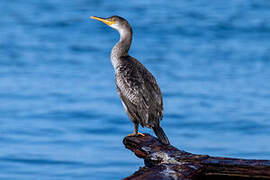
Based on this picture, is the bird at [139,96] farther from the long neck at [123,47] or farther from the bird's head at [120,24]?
the bird's head at [120,24]

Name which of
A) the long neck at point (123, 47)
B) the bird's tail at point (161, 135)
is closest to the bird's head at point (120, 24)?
the long neck at point (123, 47)

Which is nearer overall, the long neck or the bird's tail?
the bird's tail

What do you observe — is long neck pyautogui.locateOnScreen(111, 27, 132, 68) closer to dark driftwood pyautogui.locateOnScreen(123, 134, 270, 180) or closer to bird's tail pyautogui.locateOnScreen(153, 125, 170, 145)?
bird's tail pyautogui.locateOnScreen(153, 125, 170, 145)

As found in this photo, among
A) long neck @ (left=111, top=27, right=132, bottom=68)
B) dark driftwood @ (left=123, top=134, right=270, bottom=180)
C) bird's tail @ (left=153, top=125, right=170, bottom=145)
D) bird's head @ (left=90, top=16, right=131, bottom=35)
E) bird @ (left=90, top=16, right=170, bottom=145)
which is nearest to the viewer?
dark driftwood @ (left=123, top=134, right=270, bottom=180)

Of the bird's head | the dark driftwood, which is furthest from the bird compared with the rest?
the dark driftwood

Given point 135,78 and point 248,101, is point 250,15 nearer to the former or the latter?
point 248,101

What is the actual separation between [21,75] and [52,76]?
80 centimetres

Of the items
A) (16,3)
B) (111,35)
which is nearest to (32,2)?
(16,3)

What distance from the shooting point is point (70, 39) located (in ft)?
73.0

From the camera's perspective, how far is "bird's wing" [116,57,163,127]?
708 cm

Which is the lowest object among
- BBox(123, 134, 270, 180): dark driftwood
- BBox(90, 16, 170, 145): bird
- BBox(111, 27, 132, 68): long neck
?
BBox(123, 134, 270, 180): dark driftwood

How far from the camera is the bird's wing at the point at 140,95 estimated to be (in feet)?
23.2

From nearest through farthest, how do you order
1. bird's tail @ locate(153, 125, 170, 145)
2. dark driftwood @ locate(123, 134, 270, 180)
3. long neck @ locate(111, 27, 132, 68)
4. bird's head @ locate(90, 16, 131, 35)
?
dark driftwood @ locate(123, 134, 270, 180)
bird's tail @ locate(153, 125, 170, 145)
long neck @ locate(111, 27, 132, 68)
bird's head @ locate(90, 16, 131, 35)

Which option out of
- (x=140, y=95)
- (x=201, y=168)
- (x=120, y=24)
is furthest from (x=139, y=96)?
(x=201, y=168)
